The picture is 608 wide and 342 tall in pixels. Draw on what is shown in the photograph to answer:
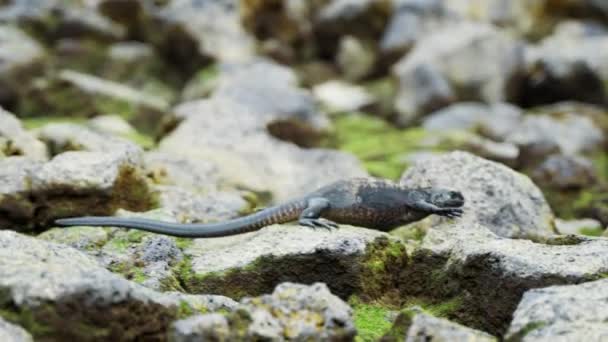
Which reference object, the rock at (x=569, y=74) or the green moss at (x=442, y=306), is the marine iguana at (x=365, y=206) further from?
the rock at (x=569, y=74)

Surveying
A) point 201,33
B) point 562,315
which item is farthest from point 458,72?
point 562,315

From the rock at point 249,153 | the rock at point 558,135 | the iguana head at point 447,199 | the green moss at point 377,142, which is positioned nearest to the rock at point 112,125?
the rock at point 249,153

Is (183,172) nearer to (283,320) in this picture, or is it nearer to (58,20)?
(283,320)

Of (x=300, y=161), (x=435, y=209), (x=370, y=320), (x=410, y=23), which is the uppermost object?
(x=410, y=23)

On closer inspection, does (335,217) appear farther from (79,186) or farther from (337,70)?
(337,70)

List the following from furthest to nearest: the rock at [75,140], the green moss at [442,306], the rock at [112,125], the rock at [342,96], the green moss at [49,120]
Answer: the rock at [342,96]
the green moss at [49,120]
the rock at [112,125]
the rock at [75,140]
the green moss at [442,306]

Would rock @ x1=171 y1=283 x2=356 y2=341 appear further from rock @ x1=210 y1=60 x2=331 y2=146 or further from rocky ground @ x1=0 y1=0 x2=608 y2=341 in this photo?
rock @ x1=210 y1=60 x2=331 y2=146
